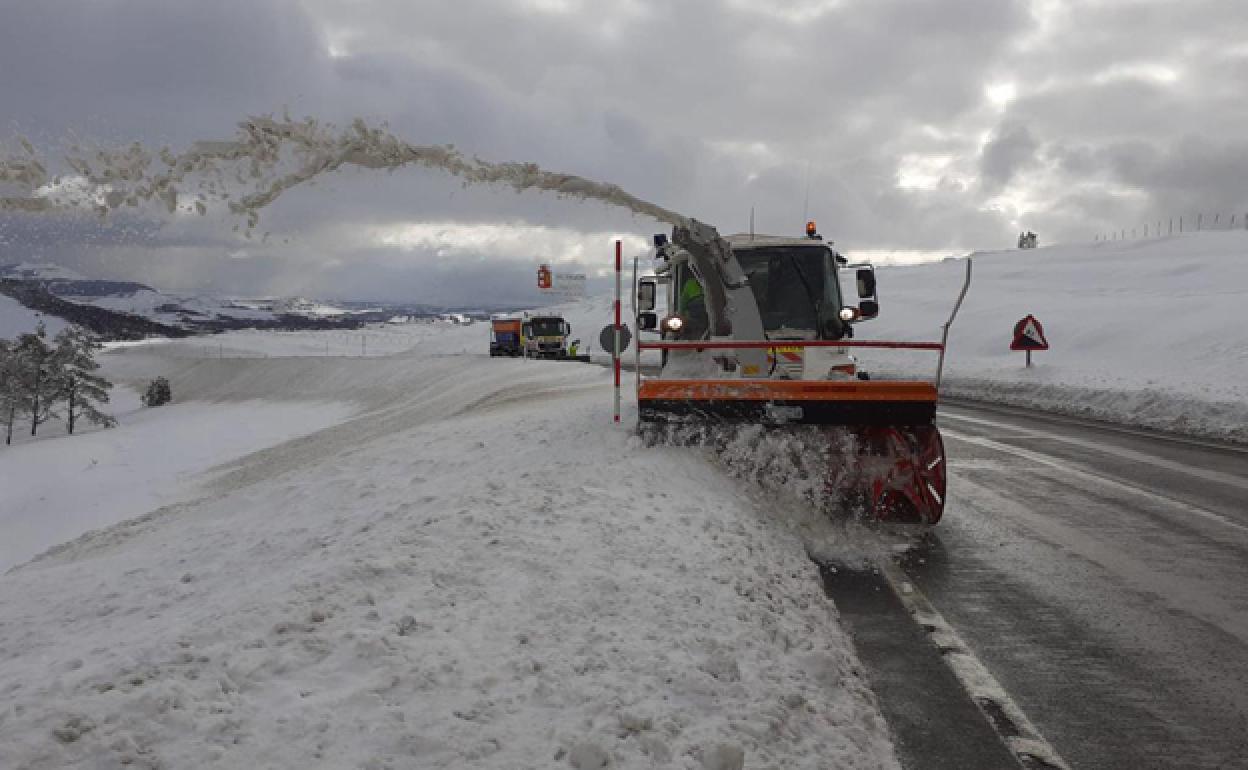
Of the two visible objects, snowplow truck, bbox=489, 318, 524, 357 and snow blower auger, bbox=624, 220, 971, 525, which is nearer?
snow blower auger, bbox=624, 220, 971, 525

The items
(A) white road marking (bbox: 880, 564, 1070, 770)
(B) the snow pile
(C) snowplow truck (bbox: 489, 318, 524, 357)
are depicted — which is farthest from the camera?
(C) snowplow truck (bbox: 489, 318, 524, 357)

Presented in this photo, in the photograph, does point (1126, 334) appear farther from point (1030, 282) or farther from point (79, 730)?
point (79, 730)

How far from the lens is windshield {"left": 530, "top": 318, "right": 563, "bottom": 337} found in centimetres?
4162

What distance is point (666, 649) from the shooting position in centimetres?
328

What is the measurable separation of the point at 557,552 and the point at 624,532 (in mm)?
617

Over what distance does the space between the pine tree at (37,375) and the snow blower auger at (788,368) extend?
51118 millimetres

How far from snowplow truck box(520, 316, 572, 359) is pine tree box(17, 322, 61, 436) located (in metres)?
30.3

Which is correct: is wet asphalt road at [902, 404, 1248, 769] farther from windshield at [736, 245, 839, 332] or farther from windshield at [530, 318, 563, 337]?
windshield at [530, 318, 563, 337]

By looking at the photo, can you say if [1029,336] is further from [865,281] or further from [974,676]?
[974,676]

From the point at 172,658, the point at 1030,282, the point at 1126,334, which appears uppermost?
the point at 1030,282

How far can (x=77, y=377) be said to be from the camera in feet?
160

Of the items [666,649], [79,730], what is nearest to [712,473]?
[666,649]

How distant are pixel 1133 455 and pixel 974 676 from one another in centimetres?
799

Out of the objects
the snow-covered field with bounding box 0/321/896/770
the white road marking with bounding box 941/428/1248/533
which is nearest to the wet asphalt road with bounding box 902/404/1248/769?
the white road marking with bounding box 941/428/1248/533
